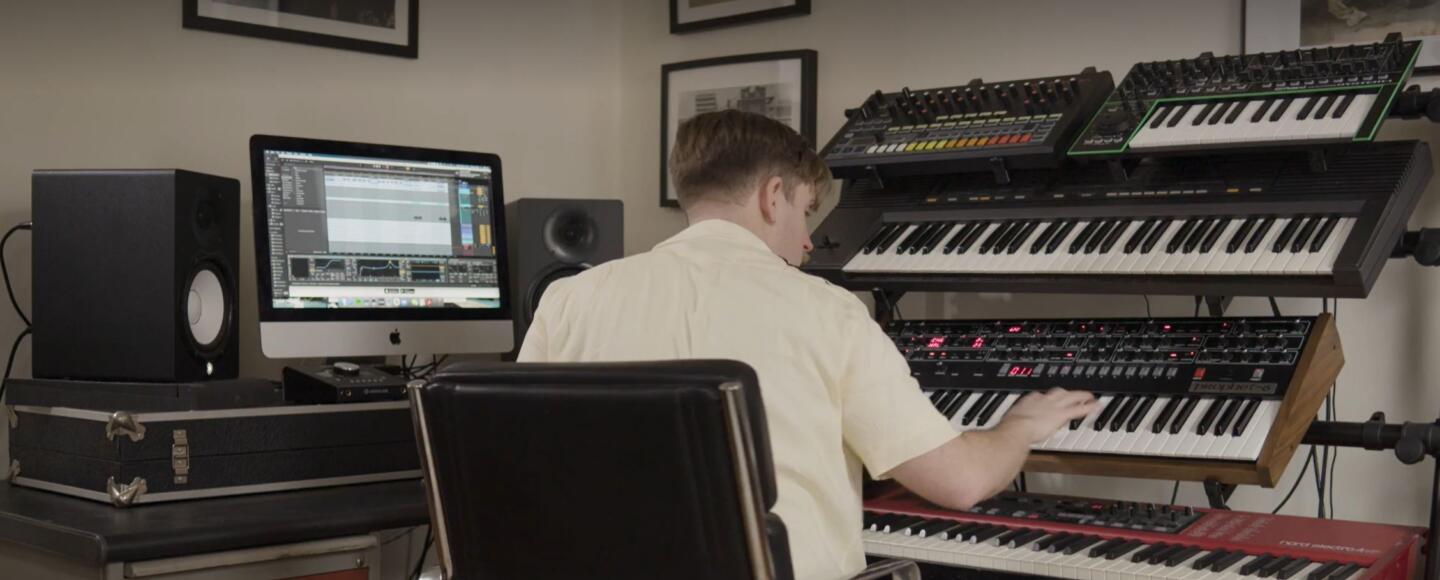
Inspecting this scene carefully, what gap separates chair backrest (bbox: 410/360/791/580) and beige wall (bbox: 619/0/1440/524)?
176cm

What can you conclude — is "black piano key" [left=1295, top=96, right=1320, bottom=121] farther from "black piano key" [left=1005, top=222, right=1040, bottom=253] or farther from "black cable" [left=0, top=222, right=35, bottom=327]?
"black cable" [left=0, top=222, right=35, bottom=327]

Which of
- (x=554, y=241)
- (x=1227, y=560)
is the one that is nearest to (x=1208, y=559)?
(x=1227, y=560)

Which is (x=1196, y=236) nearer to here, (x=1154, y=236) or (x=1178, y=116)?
(x=1154, y=236)

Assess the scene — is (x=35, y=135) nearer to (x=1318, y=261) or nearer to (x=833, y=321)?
(x=833, y=321)

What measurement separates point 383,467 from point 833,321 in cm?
125

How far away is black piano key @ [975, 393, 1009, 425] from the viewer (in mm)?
2375

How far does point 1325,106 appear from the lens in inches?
93.3

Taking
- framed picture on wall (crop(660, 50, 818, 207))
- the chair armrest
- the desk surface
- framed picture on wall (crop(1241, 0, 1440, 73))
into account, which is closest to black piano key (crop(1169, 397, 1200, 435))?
the chair armrest

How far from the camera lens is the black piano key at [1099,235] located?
8.02ft

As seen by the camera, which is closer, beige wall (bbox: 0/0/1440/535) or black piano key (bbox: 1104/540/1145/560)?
black piano key (bbox: 1104/540/1145/560)

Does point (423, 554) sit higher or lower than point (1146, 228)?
lower

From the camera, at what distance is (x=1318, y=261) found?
218 centimetres

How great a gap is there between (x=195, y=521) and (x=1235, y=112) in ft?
5.94

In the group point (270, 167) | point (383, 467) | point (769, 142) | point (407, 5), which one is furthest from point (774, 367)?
point (407, 5)
